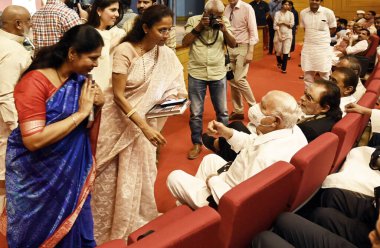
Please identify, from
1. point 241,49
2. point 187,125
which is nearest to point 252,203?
point 187,125

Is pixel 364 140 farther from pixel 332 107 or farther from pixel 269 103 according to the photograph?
pixel 269 103

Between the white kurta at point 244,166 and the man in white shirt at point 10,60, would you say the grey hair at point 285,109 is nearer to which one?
the white kurta at point 244,166

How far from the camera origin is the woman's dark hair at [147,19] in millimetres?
1757

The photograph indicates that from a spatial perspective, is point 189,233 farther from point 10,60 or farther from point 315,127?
point 10,60

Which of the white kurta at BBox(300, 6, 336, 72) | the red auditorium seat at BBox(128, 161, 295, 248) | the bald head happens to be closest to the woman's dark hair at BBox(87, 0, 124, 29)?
the bald head

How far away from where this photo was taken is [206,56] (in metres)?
3.05

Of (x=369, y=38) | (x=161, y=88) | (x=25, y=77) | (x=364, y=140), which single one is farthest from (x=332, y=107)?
(x=369, y=38)

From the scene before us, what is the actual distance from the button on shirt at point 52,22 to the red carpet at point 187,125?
46.6 inches

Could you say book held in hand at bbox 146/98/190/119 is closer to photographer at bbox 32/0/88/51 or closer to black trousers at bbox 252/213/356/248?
black trousers at bbox 252/213/356/248

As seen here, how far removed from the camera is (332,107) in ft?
7.40

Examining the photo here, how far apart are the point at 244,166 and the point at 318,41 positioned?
3.07 m

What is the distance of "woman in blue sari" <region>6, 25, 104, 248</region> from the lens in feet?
4.19

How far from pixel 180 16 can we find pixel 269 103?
8764 millimetres

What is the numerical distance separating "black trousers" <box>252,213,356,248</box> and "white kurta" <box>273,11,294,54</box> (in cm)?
521
